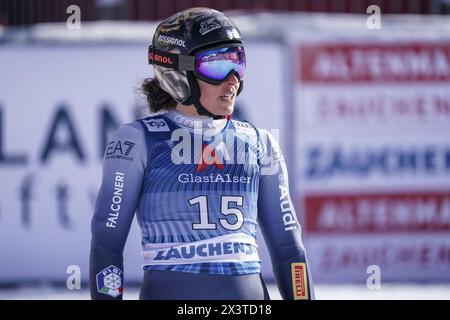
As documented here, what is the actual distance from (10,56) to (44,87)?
0.47 m

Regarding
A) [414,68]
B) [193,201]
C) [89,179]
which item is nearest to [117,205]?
[193,201]

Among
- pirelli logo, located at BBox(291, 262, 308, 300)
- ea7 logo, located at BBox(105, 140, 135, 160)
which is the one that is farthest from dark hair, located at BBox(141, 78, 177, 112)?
pirelli logo, located at BBox(291, 262, 308, 300)

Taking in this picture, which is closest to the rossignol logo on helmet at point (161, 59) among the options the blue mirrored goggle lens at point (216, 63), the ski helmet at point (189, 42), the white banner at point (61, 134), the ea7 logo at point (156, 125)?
the ski helmet at point (189, 42)

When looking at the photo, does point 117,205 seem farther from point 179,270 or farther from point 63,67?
point 63,67

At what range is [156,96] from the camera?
4785mm

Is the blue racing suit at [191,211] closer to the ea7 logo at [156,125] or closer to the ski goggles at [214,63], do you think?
the ea7 logo at [156,125]

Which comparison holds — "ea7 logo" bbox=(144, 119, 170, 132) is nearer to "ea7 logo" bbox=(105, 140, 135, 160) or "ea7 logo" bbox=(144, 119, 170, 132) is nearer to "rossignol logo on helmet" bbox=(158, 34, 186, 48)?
"ea7 logo" bbox=(105, 140, 135, 160)

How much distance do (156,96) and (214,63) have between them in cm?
41

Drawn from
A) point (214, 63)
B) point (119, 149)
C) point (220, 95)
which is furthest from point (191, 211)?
point (214, 63)

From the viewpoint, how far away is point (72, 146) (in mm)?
10906

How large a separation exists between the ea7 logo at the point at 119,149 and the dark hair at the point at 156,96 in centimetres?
45

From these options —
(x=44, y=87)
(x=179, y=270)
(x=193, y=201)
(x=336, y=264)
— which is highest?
(x=44, y=87)

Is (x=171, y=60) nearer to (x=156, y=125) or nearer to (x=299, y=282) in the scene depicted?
(x=156, y=125)

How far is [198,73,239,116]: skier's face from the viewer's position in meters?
4.49
